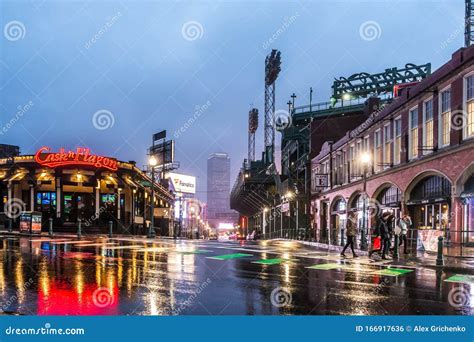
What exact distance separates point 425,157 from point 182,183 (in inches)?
3745

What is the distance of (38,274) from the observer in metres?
11.7

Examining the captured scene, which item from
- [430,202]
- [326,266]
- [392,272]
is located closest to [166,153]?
[430,202]

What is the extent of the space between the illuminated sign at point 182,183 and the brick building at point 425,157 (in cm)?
7681

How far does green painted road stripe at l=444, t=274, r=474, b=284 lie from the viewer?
1258cm

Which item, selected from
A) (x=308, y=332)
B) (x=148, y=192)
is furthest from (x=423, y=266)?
Result: (x=148, y=192)

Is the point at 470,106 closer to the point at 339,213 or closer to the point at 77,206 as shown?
the point at 339,213

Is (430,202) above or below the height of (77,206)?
above

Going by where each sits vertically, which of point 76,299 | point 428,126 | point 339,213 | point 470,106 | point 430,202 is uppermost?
point 470,106

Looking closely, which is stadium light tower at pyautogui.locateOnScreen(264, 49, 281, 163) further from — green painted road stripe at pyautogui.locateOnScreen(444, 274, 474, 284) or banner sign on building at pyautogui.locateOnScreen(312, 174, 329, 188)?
green painted road stripe at pyautogui.locateOnScreen(444, 274, 474, 284)

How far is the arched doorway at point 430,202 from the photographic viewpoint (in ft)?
76.2

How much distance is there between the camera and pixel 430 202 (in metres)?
24.6

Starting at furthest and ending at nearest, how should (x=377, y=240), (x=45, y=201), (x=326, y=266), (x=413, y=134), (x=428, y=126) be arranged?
(x=45, y=201), (x=413, y=134), (x=428, y=126), (x=377, y=240), (x=326, y=266)

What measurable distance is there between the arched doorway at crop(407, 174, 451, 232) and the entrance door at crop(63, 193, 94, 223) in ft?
98.0

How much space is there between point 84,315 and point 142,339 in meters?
1.14
